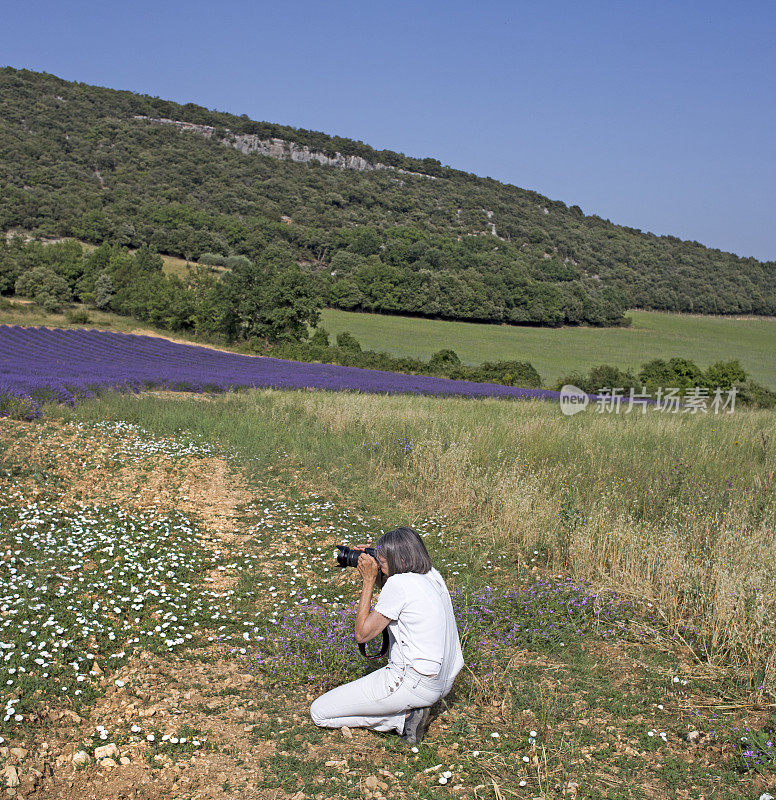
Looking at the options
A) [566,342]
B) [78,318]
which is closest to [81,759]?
[78,318]

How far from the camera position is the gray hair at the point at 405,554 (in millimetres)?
3725

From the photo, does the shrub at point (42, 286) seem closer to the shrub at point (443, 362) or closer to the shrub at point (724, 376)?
the shrub at point (443, 362)

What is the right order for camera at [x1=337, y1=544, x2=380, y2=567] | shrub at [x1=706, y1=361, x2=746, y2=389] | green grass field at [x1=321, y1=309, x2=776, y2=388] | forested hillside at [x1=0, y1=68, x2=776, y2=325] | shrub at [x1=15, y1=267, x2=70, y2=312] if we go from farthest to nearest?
forested hillside at [x1=0, y1=68, x2=776, y2=325], green grass field at [x1=321, y1=309, x2=776, y2=388], shrub at [x1=15, y1=267, x2=70, y2=312], shrub at [x1=706, y1=361, x2=746, y2=389], camera at [x1=337, y1=544, x2=380, y2=567]

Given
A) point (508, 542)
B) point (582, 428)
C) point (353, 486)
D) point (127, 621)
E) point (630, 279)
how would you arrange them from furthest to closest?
point (630, 279) → point (582, 428) → point (353, 486) → point (508, 542) → point (127, 621)

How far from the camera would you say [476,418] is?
1409 centimetres

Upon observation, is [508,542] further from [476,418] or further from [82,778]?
[476,418]

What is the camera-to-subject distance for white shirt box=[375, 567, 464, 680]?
3635 mm

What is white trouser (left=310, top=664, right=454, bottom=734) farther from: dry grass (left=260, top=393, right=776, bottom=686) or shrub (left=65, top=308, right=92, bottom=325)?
shrub (left=65, top=308, right=92, bottom=325)

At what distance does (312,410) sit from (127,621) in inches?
343

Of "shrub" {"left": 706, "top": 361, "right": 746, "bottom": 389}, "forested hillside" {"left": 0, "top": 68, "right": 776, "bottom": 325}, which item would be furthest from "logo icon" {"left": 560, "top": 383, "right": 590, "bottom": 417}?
"forested hillside" {"left": 0, "top": 68, "right": 776, "bottom": 325}

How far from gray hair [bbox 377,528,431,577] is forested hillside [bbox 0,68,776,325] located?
177ft

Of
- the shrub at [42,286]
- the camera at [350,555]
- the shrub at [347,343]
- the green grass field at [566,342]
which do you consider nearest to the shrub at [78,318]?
the shrub at [42,286]

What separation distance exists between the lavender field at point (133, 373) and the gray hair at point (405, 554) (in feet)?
33.0

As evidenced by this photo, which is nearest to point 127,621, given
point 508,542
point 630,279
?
point 508,542
